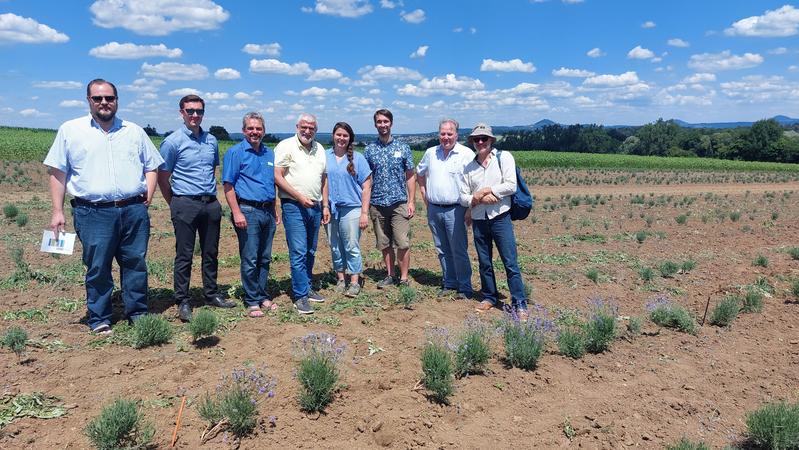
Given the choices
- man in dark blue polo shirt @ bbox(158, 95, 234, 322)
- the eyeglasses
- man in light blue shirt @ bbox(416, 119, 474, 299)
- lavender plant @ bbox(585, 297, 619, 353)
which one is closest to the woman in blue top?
man in light blue shirt @ bbox(416, 119, 474, 299)

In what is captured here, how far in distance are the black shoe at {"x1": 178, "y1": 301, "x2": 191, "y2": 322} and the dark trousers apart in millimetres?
103

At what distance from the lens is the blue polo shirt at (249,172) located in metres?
5.26

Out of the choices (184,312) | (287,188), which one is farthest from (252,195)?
(184,312)

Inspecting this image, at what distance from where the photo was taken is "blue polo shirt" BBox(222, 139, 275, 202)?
17.3ft

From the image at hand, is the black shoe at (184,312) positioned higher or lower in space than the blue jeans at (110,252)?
lower

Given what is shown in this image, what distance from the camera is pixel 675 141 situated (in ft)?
283

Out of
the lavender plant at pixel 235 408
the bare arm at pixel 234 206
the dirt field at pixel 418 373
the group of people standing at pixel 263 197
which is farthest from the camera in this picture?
the bare arm at pixel 234 206

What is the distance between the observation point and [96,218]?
463 centimetres

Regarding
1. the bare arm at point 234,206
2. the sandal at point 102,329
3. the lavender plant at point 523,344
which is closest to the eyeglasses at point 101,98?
the bare arm at point 234,206

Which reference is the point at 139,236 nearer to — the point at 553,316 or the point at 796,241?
the point at 553,316

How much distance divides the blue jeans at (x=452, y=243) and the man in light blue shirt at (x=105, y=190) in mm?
3216

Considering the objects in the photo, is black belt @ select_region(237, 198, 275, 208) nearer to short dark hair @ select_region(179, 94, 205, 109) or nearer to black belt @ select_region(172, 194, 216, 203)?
black belt @ select_region(172, 194, 216, 203)

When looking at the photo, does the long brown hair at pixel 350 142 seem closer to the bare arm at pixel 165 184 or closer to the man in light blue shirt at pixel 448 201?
the man in light blue shirt at pixel 448 201

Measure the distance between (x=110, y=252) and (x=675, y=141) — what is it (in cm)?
9682
